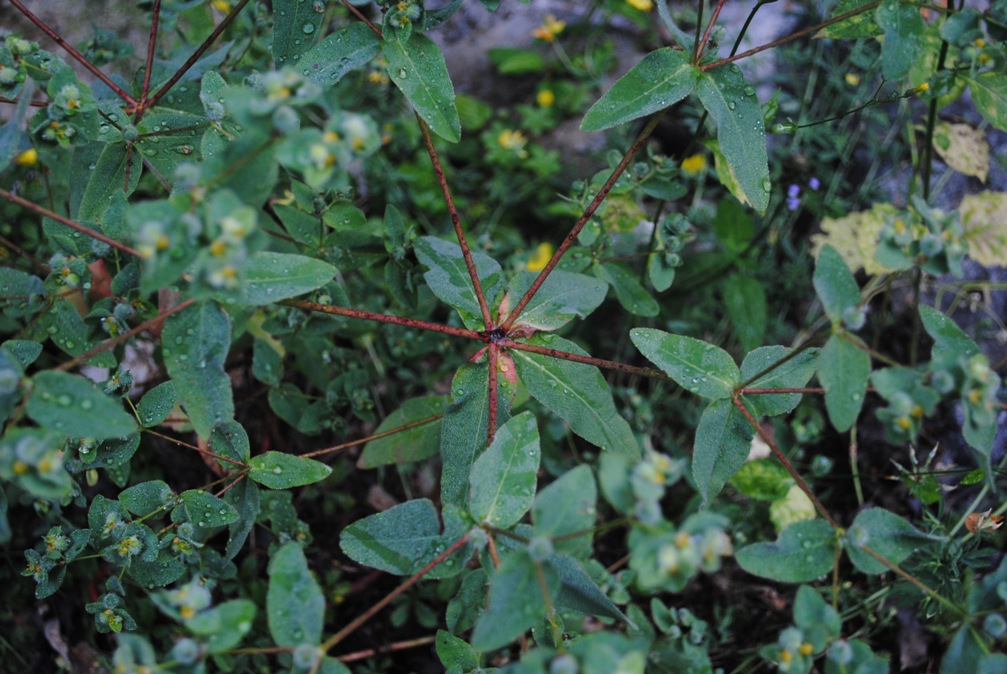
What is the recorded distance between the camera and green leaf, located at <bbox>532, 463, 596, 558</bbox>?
159cm

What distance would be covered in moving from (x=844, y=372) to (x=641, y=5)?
3.19m

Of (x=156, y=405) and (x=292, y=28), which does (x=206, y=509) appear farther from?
(x=292, y=28)

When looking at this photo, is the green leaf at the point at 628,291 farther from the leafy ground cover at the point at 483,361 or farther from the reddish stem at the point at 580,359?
the reddish stem at the point at 580,359

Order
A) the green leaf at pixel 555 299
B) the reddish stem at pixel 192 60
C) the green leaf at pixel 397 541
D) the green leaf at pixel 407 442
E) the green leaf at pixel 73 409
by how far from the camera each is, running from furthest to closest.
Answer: the green leaf at pixel 407 442, the reddish stem at pixel 192 60, the green leaf at pixel 555 299, the green leaf at pixel 397 541, the green leaf at pixel 73 409

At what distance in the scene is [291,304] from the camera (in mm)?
1969

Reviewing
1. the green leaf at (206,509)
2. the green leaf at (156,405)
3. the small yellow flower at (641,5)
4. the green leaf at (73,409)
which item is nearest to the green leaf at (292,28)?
the green leaf at (156,405)

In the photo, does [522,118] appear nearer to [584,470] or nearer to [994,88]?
[994,88]

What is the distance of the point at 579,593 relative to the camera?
185 cm

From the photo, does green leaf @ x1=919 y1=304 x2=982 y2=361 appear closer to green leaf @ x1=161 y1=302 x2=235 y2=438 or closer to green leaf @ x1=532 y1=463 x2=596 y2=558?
green leaf @ x1=532 y1=463 x2=596 y2=558

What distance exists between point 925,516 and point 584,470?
1678 millimetres

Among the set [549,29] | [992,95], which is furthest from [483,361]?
[549,29]

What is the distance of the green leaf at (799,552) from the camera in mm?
1787

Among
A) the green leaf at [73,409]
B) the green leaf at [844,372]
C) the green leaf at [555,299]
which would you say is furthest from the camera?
the green leaf at [555,299]

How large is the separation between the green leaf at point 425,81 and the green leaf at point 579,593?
119 centimetres
